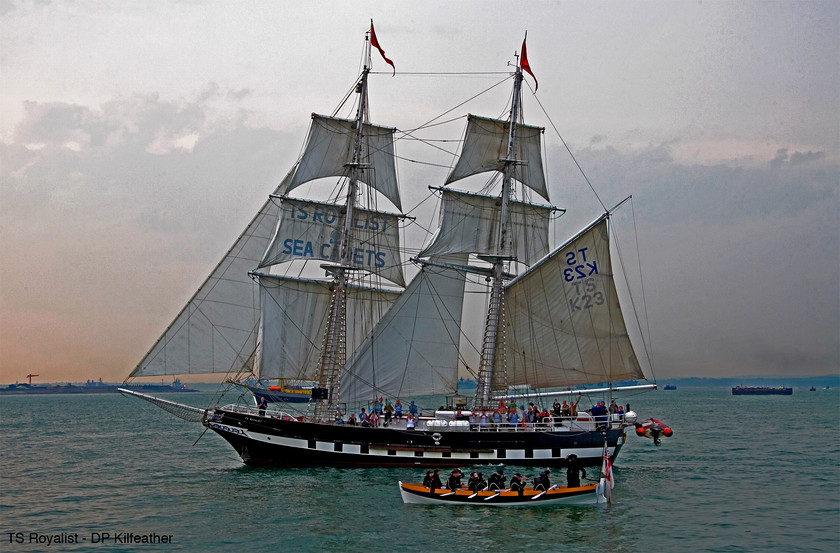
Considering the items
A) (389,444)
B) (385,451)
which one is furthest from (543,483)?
(385,451)

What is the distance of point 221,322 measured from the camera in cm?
4828

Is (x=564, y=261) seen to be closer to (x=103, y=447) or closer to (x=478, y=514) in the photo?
(x=478, y=514)

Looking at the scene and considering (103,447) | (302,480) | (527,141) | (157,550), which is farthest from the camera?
(103,447)

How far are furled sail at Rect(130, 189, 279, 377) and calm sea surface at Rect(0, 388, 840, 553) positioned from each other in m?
6.51

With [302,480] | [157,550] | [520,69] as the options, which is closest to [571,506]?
[302,480]

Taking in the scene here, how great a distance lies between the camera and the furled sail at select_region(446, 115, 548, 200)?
52.7m

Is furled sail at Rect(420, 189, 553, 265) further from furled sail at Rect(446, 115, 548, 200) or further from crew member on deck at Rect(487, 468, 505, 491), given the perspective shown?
crew member on deck at Rect(487, 468, 505, 491)

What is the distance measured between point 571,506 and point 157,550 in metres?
17.4

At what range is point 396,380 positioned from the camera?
50156 millimetres

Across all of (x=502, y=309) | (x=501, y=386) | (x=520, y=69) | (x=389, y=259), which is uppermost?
(x=520, y=69)

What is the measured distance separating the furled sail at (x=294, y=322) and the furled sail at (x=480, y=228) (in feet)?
17.5

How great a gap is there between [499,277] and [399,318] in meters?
7.20

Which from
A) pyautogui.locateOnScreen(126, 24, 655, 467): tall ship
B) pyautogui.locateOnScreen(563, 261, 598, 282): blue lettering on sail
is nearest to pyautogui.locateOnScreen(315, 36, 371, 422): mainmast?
pyautogui.locateOnScreen(126, 24, 655, 467): tall ship

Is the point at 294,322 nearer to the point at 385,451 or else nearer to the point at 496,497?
the point at 385,451
